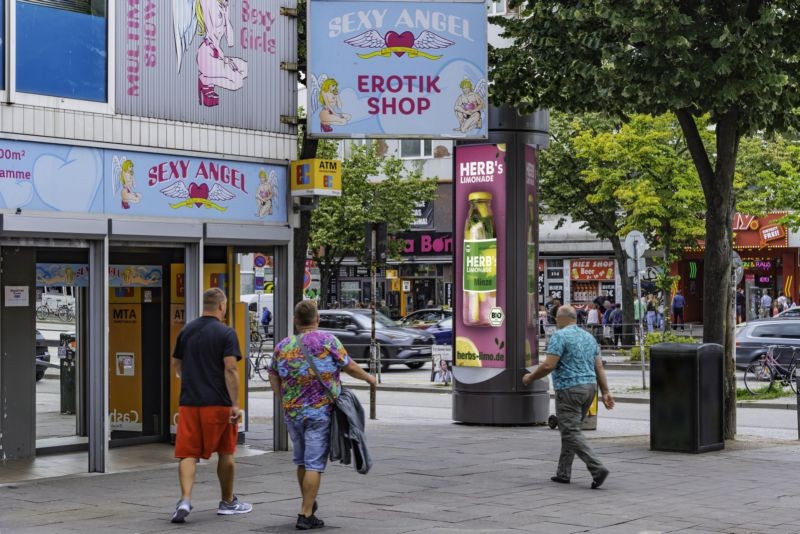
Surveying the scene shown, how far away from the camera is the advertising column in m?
16.3

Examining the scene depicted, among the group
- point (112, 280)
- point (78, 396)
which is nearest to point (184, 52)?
point (112, 280)

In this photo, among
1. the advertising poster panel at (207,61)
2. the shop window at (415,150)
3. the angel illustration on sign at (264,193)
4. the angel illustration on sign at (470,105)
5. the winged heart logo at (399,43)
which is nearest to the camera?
the advertising poster panel at (207,61)

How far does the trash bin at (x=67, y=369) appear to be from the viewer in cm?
1341

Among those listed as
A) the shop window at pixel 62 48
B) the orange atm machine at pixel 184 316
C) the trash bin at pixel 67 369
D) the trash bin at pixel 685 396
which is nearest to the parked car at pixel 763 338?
the trash bin at pixel 685 396

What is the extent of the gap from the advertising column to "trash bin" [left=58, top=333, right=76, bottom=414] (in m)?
5.46

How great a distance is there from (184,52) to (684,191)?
25420 mm

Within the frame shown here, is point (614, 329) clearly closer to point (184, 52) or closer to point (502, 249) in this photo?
point (502, 249)

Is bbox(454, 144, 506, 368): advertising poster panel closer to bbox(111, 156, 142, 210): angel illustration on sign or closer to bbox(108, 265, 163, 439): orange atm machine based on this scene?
bbox(108, 265, 163, 439): orange atm machine

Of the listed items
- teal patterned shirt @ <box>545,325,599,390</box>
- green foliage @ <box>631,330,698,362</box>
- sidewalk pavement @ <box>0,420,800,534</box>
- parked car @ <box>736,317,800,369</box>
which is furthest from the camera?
green foliage @ <box>631,330,698,362</box>

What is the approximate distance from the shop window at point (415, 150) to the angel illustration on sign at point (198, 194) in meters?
41.5

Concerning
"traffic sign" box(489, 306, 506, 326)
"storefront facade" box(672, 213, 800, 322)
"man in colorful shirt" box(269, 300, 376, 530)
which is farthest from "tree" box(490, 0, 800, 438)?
"storefront facade" box(672, 213, 800, 322)

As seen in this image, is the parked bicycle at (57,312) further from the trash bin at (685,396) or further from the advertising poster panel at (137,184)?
the trash bin at (685,396)

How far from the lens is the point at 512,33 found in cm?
1575

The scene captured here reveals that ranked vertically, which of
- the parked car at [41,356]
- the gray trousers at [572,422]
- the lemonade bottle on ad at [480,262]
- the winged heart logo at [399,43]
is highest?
the winged heart logo at [399,43]
